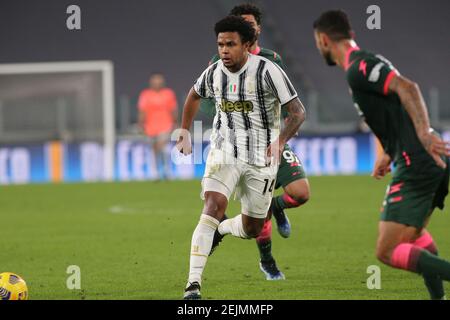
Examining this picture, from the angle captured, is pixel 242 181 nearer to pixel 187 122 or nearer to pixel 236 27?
pixel 187 122

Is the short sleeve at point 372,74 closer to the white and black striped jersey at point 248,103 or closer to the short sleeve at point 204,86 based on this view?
the white and black striped jersey at point 248,103

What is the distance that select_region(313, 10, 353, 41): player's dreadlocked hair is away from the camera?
5316mm

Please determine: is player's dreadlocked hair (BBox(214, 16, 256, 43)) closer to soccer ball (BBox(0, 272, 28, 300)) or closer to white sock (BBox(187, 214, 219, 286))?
white sock (BBox(187, 214, 219, 286))

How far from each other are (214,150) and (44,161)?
47.2 feet

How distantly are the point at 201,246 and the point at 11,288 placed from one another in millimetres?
1259

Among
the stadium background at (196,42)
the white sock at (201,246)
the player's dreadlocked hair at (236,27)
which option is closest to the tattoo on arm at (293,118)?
the player's dreadlocked hair at (236,27)

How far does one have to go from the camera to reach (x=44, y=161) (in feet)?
66.7

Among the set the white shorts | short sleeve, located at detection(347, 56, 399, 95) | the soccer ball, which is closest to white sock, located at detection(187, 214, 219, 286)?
the white shorts

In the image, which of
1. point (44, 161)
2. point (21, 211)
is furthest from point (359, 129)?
point (21, 211)

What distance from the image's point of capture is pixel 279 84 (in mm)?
6320

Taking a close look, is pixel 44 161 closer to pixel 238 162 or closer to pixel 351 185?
pixel 351 185

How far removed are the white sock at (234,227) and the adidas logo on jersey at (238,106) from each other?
814mm

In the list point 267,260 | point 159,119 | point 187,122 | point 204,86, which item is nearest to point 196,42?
point 159,119

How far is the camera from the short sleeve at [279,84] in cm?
632
